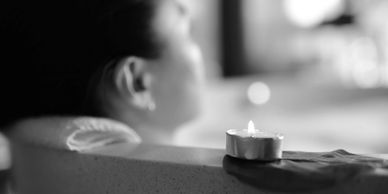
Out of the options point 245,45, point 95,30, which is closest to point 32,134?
point 95,30

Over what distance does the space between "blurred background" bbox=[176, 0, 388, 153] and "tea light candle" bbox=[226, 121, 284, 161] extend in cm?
196

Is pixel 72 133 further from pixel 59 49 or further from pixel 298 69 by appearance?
pixel 298 69

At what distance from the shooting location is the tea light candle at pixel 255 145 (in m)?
0.52

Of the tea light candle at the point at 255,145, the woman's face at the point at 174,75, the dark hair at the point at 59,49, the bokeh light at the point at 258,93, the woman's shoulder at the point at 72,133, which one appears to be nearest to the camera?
the tea light candle at the point at 255,145

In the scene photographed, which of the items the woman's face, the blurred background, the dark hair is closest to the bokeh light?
the blurred background

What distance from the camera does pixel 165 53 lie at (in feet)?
2.93

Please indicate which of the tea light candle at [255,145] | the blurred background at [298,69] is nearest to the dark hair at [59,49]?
the tea light candle at [255,145]

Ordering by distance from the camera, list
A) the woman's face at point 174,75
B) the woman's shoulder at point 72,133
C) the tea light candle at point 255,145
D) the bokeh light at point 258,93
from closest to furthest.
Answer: the tea light candle at point 255,145 < the woman's shoulder at point 72,133 < the woman's face at point 174,75 < the bokeh light at point 258,93

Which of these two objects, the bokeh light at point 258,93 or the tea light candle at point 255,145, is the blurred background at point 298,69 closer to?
the bokeh light at point 258,93

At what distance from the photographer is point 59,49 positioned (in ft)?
2.54

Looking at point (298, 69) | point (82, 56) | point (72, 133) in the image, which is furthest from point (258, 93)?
point (72, 133)

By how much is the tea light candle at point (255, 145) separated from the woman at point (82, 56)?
350 millimetres

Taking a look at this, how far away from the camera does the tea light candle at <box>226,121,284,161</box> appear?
1.69 ft

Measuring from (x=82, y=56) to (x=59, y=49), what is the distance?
0.04m
